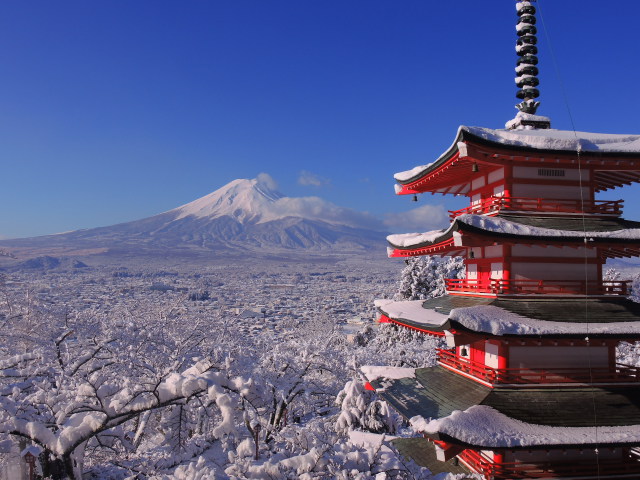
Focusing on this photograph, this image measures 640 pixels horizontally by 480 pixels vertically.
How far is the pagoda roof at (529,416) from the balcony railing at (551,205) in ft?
11.8

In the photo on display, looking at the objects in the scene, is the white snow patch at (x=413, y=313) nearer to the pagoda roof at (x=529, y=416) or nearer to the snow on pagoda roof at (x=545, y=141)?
the pagoda roof at (x=529, y=416)

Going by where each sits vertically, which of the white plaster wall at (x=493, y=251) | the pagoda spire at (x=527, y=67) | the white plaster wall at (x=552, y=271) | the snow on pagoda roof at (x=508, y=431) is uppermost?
the pagoda spire at (x=527, y=67)

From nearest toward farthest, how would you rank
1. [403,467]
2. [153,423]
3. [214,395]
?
[214,395] → [403,467] → [153,423]

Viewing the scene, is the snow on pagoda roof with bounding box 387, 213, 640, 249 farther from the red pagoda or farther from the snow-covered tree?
the snow-covered tree

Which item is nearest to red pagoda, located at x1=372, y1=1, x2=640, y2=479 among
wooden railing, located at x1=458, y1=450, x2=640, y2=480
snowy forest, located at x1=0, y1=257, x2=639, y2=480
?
wooden railing, located at x1=458, y1=450, x2=640, y2=480

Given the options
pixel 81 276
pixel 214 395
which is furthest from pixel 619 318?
pixel 81 276

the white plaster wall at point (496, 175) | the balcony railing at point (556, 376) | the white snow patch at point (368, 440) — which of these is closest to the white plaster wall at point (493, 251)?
the white plaster wall at point (496, 175)

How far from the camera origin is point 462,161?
1016cm

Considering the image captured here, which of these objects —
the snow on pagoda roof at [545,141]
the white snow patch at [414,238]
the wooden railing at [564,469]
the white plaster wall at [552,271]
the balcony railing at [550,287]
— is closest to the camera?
the wooden railing at [564,469]

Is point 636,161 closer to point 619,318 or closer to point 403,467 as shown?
point 619,318

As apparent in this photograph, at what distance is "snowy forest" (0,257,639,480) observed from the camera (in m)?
6.13

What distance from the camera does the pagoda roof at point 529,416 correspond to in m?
7.98

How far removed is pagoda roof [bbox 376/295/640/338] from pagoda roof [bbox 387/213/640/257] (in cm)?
125

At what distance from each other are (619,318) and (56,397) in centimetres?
1035
